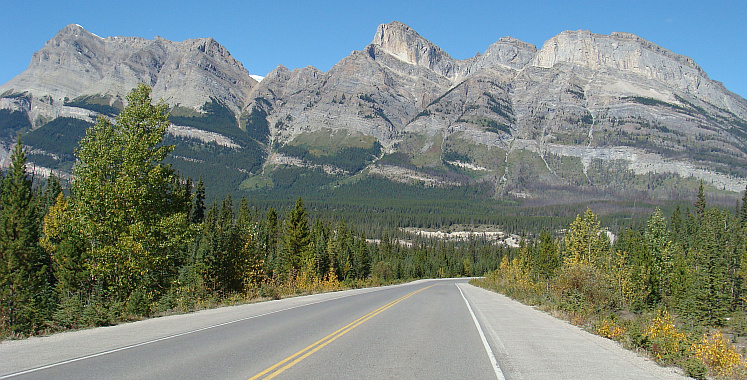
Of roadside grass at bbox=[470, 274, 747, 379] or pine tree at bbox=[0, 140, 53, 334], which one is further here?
pine tree at bbox=[0, 140, 53, 334]

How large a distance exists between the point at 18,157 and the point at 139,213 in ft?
40.6

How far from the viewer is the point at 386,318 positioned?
17812mm

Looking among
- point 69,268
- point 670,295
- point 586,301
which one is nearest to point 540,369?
point 586,301

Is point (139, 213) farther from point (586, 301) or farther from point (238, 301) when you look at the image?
point (586, 301)

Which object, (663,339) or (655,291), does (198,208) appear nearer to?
(655,291)

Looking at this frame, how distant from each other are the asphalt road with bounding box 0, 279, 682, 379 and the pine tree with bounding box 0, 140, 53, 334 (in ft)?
43.2

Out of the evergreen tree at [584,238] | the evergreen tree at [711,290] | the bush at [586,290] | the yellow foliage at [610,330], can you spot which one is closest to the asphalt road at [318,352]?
the yellow foliage at [610,330]

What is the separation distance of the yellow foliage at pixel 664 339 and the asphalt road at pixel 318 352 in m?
0.55

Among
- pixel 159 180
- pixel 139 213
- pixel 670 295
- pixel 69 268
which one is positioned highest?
pixel 159 180

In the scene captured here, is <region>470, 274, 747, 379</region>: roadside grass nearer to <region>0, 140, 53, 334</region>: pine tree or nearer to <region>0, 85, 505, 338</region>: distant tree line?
<region>0, 85, 505, 338</region>: distant tree line

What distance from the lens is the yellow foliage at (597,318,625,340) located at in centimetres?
1442

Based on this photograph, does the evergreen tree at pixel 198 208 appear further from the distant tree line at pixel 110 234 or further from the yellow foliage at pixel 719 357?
the yellow foliage at pixel 719 357

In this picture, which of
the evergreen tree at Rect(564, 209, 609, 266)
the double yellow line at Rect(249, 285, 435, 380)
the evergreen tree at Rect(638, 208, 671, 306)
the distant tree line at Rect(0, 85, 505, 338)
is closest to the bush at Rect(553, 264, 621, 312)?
the double yellow line at Rect(249, 285, 435, 380)

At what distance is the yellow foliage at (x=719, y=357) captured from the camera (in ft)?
31.2
